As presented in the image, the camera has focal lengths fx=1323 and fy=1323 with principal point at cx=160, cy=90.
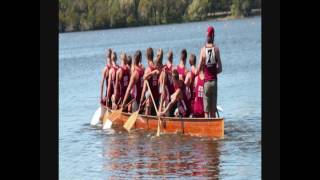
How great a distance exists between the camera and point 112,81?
40.2ft

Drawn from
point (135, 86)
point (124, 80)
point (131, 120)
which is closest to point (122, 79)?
point (124, 80)

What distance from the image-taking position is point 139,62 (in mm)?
12258

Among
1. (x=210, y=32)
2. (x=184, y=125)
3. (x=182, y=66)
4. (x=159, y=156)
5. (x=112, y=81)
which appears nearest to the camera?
(x=159, y=156)

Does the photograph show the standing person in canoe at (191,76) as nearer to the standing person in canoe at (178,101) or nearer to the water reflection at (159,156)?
the standing person in canoe at (178,101)

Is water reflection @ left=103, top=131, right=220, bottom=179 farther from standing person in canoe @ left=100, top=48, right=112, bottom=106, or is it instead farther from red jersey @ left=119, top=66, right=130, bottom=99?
red jersey @ left=119, top=66, right=130, bottom=99

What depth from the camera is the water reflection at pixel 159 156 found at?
11.5 m

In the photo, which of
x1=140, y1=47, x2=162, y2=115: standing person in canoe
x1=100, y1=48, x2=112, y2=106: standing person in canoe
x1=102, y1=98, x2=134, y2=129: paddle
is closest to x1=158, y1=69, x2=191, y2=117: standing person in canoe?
x1=140, y1=47, x2=162, y2=115: standing person in canoe

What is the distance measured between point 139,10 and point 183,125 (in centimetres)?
112

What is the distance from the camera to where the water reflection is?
11.5 meters

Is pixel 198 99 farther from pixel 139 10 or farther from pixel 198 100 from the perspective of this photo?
pixel 139 10

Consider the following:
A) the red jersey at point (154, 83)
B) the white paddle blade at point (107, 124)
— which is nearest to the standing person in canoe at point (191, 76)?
the red jersey at point (154, 83)

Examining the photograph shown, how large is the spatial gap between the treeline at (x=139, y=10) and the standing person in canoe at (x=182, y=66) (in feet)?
1.07
